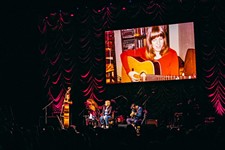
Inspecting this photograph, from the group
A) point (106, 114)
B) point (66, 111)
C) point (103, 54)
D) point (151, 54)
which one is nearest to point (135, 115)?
point (106, 114)

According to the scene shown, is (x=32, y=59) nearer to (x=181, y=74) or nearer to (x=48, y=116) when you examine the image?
(x=48, y=116)

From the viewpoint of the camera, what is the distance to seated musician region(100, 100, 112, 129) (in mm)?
16297

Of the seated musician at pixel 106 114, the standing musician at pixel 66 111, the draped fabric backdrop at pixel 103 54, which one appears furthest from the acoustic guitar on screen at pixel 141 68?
the standing musician at pixel 66 111

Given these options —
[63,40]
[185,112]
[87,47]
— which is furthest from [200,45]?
[63,40]

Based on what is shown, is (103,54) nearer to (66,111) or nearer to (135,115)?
(66,111)

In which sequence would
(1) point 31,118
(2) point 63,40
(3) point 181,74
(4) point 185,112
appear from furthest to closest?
(2) point 63,40, (1) point 31,118, (3) point 181,74, (4) point 185,112

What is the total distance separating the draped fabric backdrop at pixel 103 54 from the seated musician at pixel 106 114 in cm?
111

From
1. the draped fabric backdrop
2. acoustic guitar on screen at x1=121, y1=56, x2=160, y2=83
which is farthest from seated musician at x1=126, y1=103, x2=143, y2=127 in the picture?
acoustic guitar on screen at x1=121, y1=56, x2=160, y2=83

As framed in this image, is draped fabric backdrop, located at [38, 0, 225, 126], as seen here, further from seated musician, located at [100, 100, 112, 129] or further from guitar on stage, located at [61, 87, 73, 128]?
seated musician, located at [100, 100, 112, 129]

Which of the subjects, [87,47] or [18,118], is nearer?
[18,118]

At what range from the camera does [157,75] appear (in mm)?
16797

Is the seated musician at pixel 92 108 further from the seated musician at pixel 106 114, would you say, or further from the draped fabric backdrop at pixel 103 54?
the draped fabric backdrop at pixel 103 54

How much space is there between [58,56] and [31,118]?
10.4 ft

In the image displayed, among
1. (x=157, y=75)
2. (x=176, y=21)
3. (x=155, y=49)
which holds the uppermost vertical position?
(x=176, y=21)
